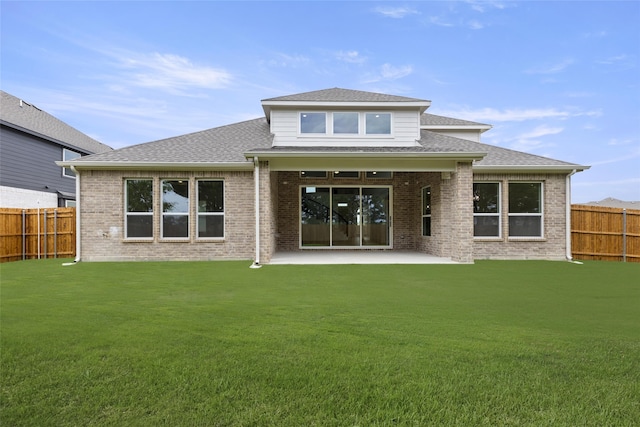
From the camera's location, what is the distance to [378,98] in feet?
43.7

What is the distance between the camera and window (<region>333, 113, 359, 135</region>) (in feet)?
41.9

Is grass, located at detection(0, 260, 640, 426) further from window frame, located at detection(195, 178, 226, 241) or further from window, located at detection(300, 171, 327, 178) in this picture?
window, located at detection(300, 171, 327, 178)

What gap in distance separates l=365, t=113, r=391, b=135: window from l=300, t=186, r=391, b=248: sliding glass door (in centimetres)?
269

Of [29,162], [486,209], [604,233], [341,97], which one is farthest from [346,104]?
[29,162]

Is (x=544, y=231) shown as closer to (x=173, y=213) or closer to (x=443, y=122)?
(x=443, y=122)

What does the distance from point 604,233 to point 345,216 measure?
349 inches

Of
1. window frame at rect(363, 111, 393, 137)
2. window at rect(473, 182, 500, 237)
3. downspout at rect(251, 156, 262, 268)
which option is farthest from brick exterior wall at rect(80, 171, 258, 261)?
window at rect(473, 182, 500, 237)

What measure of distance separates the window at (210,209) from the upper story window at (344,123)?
11.7 feet

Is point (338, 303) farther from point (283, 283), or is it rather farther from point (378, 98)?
point (378, 98)

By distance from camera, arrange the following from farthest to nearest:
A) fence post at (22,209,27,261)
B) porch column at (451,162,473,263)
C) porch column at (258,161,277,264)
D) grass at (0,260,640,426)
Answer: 1. fence post at (22,209,27,261)
2. porch column at (451,162,473,263)
3. porch column at (258,161,277,264)
4. grass at (0,260,640,426)

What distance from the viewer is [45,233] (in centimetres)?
1327

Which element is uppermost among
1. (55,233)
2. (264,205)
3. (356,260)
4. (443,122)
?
(443,122)

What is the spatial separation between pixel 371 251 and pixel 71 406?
1207cm

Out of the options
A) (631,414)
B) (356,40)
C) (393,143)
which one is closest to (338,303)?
(631,414)
